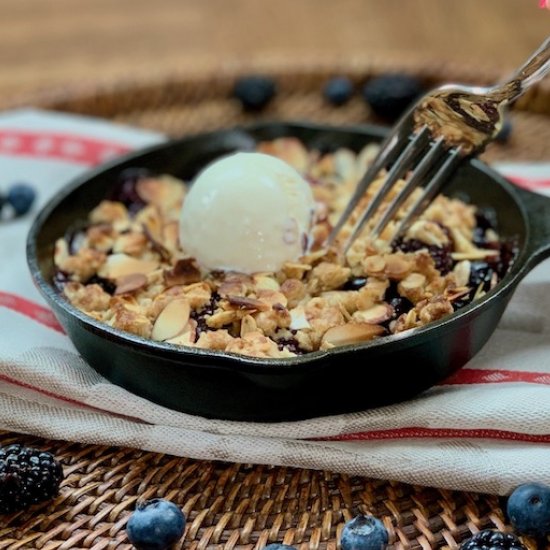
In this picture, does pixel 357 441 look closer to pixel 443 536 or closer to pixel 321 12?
pixel 443 536

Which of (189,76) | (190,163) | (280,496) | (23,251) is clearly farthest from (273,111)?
(280,496)

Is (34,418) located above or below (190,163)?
below

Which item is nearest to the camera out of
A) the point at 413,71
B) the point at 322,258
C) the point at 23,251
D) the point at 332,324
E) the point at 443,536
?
the point at 443,536

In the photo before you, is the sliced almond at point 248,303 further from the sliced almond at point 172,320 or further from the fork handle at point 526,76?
the fork handle at point 526,76

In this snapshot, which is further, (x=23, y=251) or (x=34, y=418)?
(x=23, y=251)

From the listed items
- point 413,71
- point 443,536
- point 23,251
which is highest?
point 413,71

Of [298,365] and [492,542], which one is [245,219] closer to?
[298,365]
